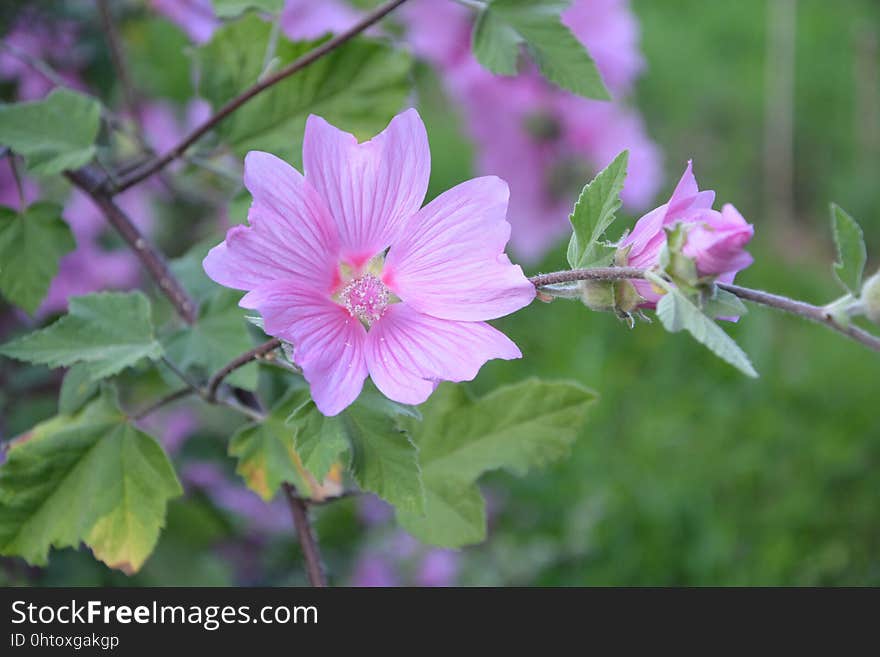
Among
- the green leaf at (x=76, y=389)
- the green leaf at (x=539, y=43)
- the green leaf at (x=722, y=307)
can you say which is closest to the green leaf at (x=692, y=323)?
the green leaf at (x=722, y=307)

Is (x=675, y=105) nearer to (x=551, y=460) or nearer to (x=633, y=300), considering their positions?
(x=551, y=460)

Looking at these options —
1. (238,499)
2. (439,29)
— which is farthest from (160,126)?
(238,499)

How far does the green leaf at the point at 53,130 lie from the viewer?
2.95 ft

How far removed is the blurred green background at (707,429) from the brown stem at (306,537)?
354 millimetres

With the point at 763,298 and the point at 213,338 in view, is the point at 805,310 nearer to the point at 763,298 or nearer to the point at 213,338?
the point at 763,298

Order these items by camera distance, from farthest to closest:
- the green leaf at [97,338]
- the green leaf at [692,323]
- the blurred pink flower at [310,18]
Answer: the blurred pink flower at [310,18], the green leaf at [97,338], the green leaf at [692,323]

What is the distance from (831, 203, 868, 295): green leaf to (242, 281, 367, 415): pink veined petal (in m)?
0.32

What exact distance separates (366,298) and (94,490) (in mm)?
339

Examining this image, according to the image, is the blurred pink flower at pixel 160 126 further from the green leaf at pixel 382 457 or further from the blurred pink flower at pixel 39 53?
the green leaf at pixel 382 457

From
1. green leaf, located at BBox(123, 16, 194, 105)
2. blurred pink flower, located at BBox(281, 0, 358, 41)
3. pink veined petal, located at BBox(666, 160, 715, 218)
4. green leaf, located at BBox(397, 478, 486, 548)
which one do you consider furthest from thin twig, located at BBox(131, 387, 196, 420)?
green leaf, located at BBox(123, 16, 194, 105)

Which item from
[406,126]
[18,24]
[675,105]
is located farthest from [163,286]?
[675,105]

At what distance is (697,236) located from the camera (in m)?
0.61

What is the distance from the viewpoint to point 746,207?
300cm

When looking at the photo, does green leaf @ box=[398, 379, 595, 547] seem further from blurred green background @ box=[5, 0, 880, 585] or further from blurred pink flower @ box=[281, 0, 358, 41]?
blurred pink flower @ box=[281, 0, 358, 41]
